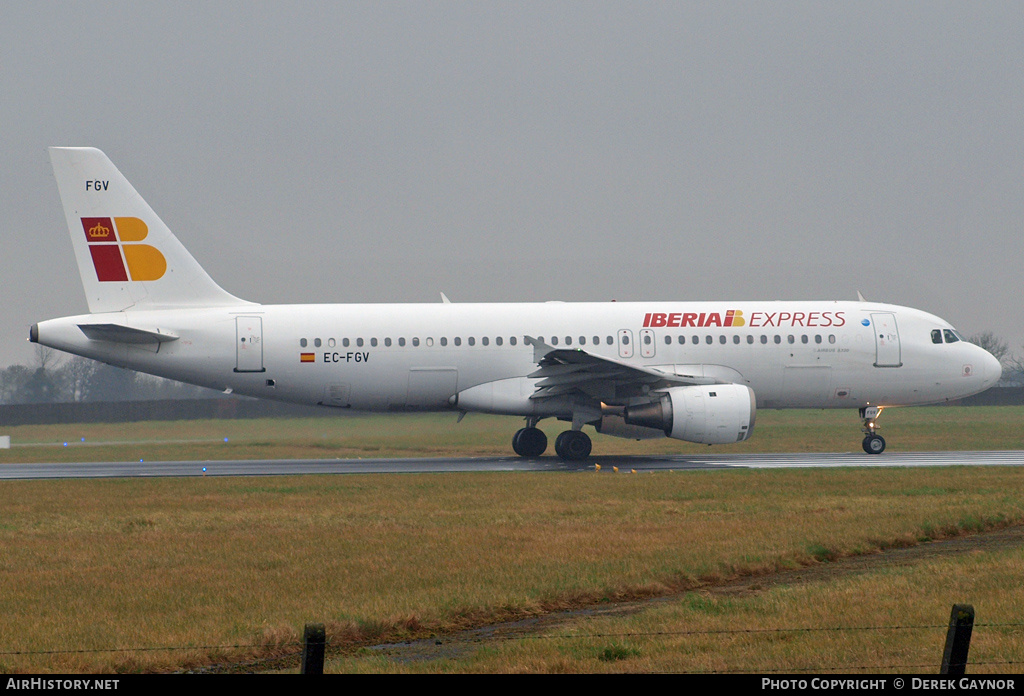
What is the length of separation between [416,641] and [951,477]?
14.2 metres

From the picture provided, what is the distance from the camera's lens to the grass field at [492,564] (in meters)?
7.70

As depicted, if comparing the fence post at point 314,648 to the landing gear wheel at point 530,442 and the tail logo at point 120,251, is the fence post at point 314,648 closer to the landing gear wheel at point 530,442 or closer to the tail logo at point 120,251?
the landing gear wheel at point 530,442

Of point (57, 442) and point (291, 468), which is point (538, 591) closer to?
point (291, 468)

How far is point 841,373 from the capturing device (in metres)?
26.8

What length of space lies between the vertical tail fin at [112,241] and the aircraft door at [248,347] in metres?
1.39

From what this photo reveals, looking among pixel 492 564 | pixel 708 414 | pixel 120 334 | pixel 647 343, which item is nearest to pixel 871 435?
pixel 708 414

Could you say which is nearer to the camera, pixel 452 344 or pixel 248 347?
pixel 248 347

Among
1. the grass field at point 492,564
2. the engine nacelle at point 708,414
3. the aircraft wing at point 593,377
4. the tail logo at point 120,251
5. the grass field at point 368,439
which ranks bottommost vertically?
the grass field at point 492,564

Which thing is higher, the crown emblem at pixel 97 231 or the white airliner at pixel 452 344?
the crown emblem at pixel 97 231

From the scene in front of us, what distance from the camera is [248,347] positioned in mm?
25656

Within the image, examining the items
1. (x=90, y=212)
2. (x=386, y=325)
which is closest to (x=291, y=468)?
(x=386, y=325)

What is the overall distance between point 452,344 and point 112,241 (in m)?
8.91

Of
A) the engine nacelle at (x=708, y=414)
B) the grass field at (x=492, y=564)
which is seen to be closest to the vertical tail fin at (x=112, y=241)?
the grass field at (x=492, y=564)

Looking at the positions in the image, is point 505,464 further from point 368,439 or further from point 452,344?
point 368,439
